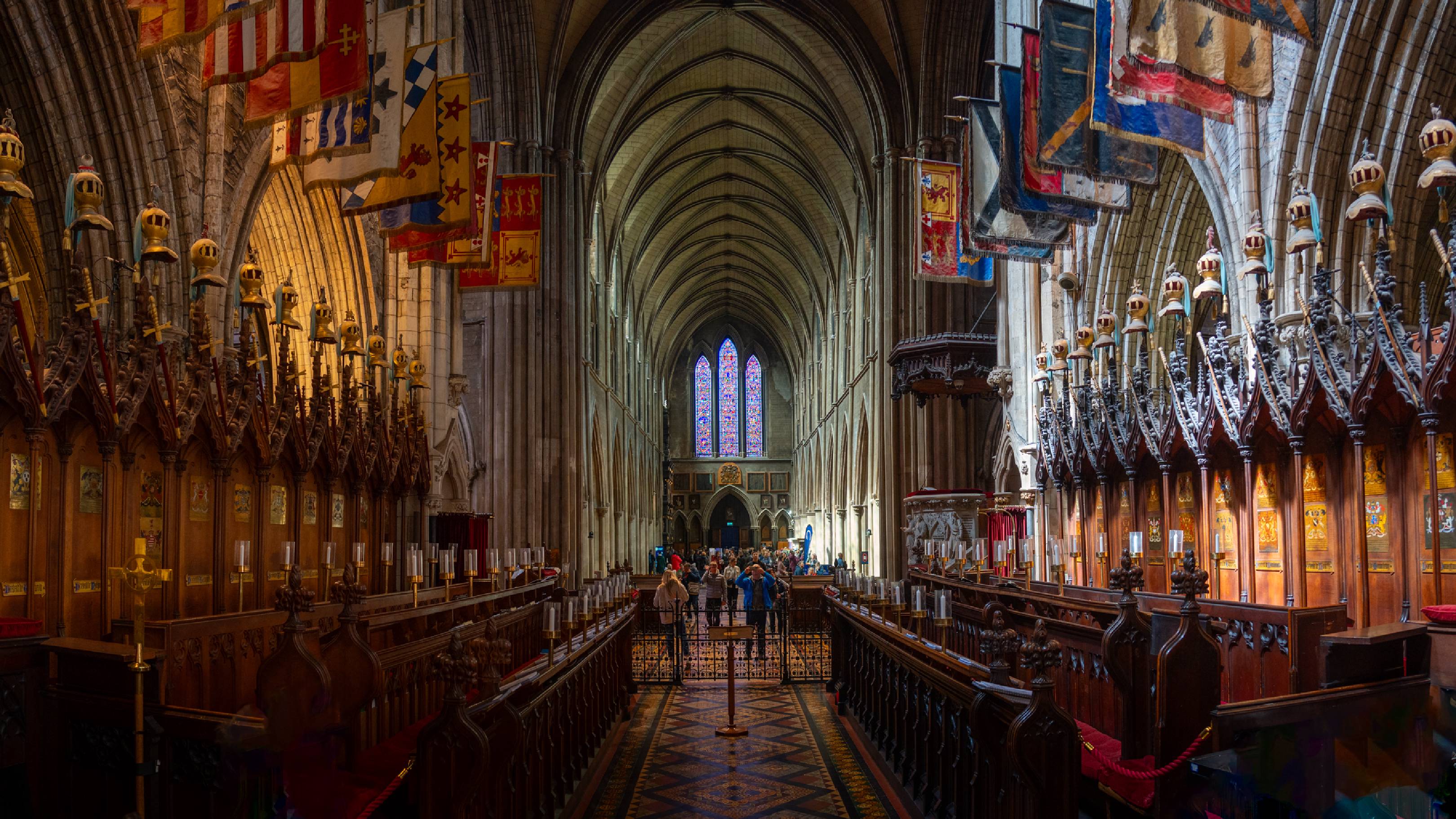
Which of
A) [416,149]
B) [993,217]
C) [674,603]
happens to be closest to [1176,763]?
[416,149]

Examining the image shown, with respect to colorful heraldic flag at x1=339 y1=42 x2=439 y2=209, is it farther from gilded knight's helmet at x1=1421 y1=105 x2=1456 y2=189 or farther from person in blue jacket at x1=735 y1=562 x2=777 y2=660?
person in blue jacket at x1=735 y1=562 x2=777 y2=660

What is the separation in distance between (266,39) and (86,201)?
1659mm

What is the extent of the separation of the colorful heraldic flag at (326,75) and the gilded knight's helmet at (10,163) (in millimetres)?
1449

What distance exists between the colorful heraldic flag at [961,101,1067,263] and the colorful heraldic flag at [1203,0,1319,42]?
14.6 ft

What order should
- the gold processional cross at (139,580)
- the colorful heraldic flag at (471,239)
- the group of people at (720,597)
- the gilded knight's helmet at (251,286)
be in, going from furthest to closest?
the group of people at (720,597) < the colorful heraldic flag at (471,239) < the gilded knight's helmet at (251,286) < the gold processional cross at (139,580)

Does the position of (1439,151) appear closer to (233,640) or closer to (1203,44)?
(1203,44)

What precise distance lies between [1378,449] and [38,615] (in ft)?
29.5

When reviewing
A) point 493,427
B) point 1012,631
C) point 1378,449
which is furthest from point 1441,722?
point 493,427

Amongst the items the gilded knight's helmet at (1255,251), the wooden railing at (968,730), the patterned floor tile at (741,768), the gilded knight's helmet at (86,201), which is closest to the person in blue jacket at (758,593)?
the patterned floor tile at (741,768)

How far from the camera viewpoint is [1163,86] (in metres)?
6.94

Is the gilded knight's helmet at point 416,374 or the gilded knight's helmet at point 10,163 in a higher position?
the gilded knight's helmet at point 10,163

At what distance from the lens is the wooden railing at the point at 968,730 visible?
144 inches

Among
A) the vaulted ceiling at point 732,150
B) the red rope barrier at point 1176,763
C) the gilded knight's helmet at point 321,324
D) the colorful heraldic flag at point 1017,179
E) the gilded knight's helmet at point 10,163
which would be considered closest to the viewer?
the red rope barrier at point 1176,763

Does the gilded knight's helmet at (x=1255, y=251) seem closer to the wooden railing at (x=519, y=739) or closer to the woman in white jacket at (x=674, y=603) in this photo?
the wooden railing at (x=519, y=739)
